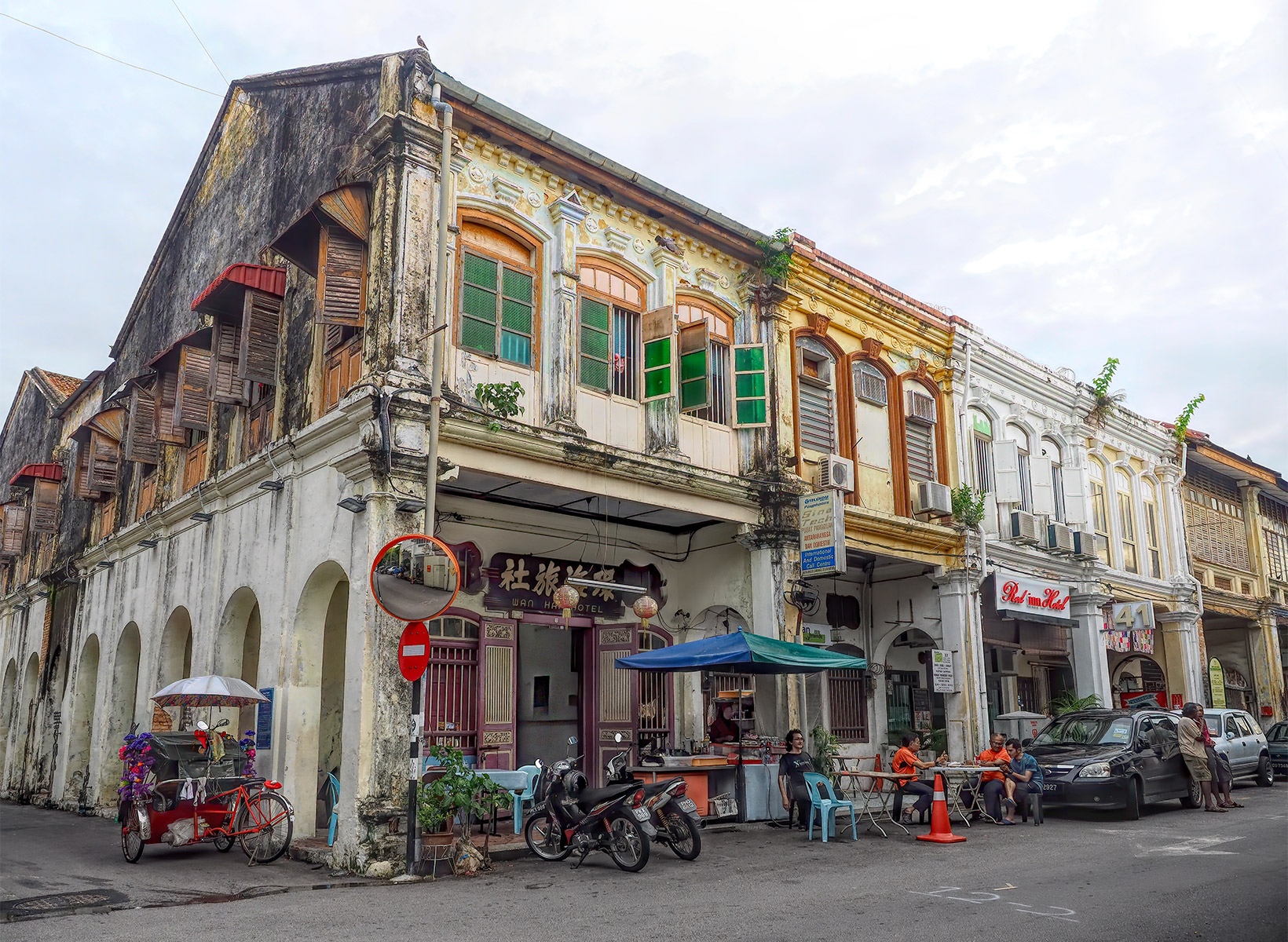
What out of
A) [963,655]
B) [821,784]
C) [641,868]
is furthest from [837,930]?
[963,655]

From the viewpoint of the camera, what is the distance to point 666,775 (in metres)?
12.8

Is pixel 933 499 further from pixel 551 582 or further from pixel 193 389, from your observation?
pixel 193 389

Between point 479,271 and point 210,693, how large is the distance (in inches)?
224

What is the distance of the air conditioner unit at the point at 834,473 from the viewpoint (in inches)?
618

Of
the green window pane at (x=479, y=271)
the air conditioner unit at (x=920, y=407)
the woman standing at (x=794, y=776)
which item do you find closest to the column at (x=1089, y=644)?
the air conditioner unit at (x=920, y=407)

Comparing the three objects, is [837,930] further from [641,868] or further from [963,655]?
[963,655]

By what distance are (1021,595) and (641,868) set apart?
11.7 metres

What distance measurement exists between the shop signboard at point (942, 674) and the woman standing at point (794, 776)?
218 inches

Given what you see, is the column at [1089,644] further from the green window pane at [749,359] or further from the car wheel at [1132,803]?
the green window pane at [749,359]

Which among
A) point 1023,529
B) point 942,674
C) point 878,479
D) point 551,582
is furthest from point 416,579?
point 1023,529

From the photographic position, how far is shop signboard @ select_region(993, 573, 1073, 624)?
730 inches

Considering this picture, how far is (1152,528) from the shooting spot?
80.0 feet

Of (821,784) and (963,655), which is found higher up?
(963,655)

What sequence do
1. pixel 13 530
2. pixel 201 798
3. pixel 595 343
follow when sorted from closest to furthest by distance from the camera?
pixel 201 798 < pixel 595 343 < pixel 13 530
